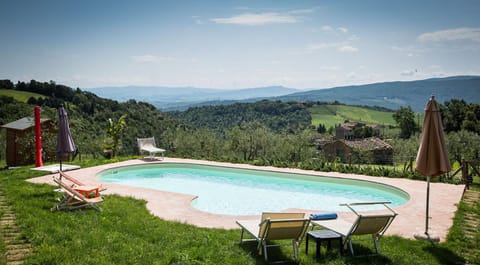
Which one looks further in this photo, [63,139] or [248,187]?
[248,187]

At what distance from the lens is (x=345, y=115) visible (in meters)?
81.4

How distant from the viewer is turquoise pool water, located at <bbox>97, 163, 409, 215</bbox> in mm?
10711

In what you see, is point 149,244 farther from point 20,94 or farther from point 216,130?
point 20,94

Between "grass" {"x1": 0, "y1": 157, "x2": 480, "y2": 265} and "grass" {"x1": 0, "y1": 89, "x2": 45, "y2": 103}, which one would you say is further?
"grass" {"x1": 0, "y1": 89, "x2": 45, "y2": 103}

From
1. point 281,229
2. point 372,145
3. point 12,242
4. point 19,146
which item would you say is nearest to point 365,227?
point 281,229

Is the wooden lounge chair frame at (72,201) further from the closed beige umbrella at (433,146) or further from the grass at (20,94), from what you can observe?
the grass at (20,94)

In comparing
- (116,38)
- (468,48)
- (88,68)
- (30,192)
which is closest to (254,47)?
(116,38)

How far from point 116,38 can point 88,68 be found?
18.8ft

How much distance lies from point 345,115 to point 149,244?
7986 cm

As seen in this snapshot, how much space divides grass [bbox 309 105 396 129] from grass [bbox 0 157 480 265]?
64.3 meters

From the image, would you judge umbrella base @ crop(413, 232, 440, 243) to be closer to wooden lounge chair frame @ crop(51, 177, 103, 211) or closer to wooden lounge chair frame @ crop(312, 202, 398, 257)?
wooden lounge chair frame @ crop(312, 202, 398, 257)

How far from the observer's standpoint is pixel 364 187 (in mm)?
12648

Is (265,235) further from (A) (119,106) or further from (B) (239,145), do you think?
(A) (119,106)

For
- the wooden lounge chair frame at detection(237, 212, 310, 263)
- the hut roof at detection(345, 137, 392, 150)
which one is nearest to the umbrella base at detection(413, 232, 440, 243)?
the wooden lounge chair frame at detection(237, 212, 310, 263)
